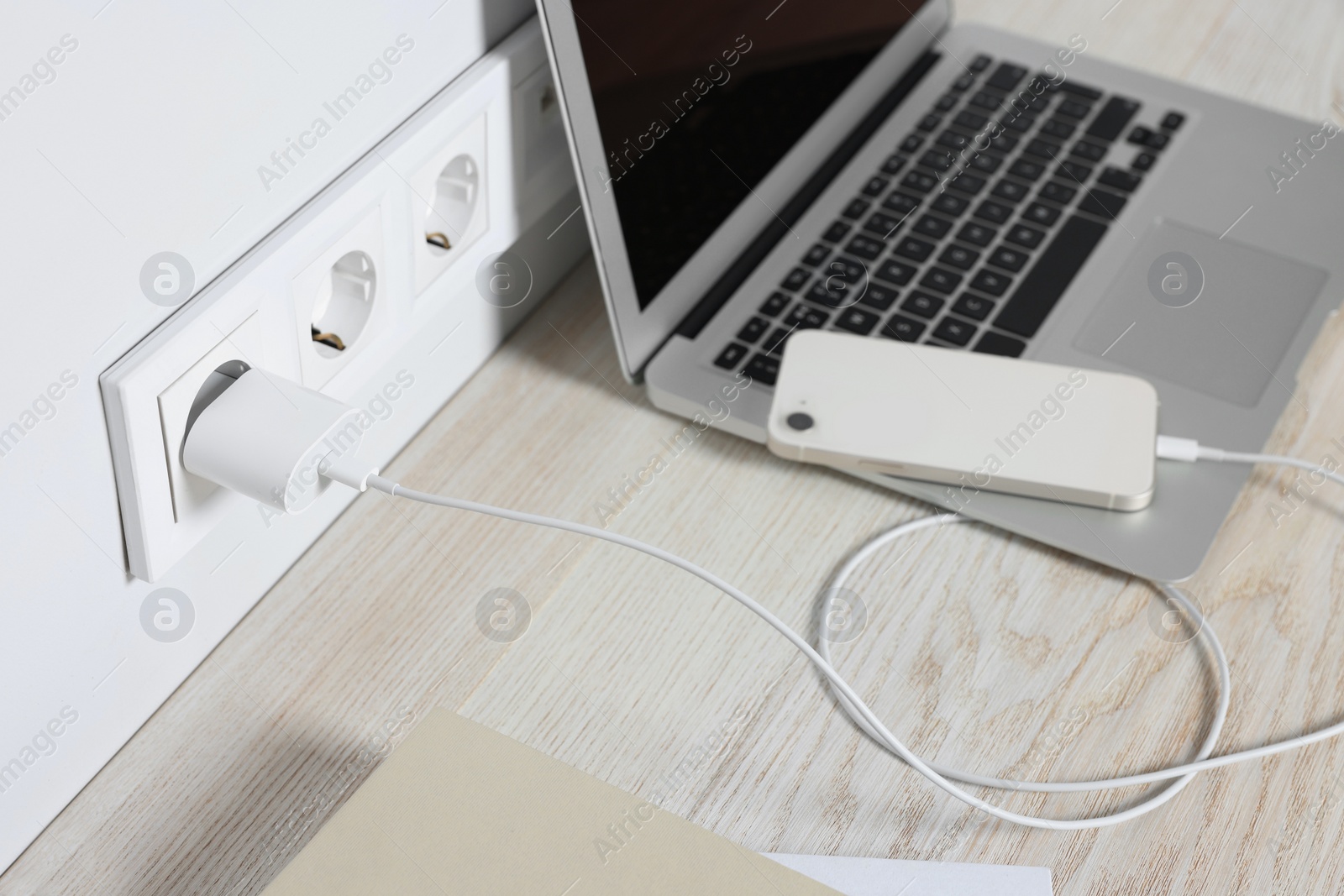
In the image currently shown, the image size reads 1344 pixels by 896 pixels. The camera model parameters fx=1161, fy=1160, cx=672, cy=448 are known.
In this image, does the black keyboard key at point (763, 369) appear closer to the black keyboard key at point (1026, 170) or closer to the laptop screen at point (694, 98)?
the laptop screen at point (694, 98)

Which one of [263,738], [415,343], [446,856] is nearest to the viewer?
[446,856]

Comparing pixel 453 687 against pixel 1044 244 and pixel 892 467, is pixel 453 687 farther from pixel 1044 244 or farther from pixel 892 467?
pixel 1044 244

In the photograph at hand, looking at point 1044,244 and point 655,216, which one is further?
point 1044,244

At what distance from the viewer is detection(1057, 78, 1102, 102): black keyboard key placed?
2.83 feet

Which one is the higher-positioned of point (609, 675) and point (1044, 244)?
point (609, 675)

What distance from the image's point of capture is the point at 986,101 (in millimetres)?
856

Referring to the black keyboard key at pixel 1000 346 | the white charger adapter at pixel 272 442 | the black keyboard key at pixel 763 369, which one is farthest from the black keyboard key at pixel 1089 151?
the white charger adapter at pixel 272 442

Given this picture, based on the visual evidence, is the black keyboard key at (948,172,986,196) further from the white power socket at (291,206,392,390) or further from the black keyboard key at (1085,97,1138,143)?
the white power socket at (291,206,392,390)

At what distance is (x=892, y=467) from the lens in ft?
→ 1.97

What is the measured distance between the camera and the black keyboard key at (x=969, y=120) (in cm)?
84

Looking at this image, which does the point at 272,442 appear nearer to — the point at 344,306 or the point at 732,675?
the point at 344,306

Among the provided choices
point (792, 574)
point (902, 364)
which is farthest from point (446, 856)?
point (902, 364)

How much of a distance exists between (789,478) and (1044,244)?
0.86ft

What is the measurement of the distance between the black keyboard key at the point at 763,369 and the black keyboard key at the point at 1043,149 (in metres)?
0.29
